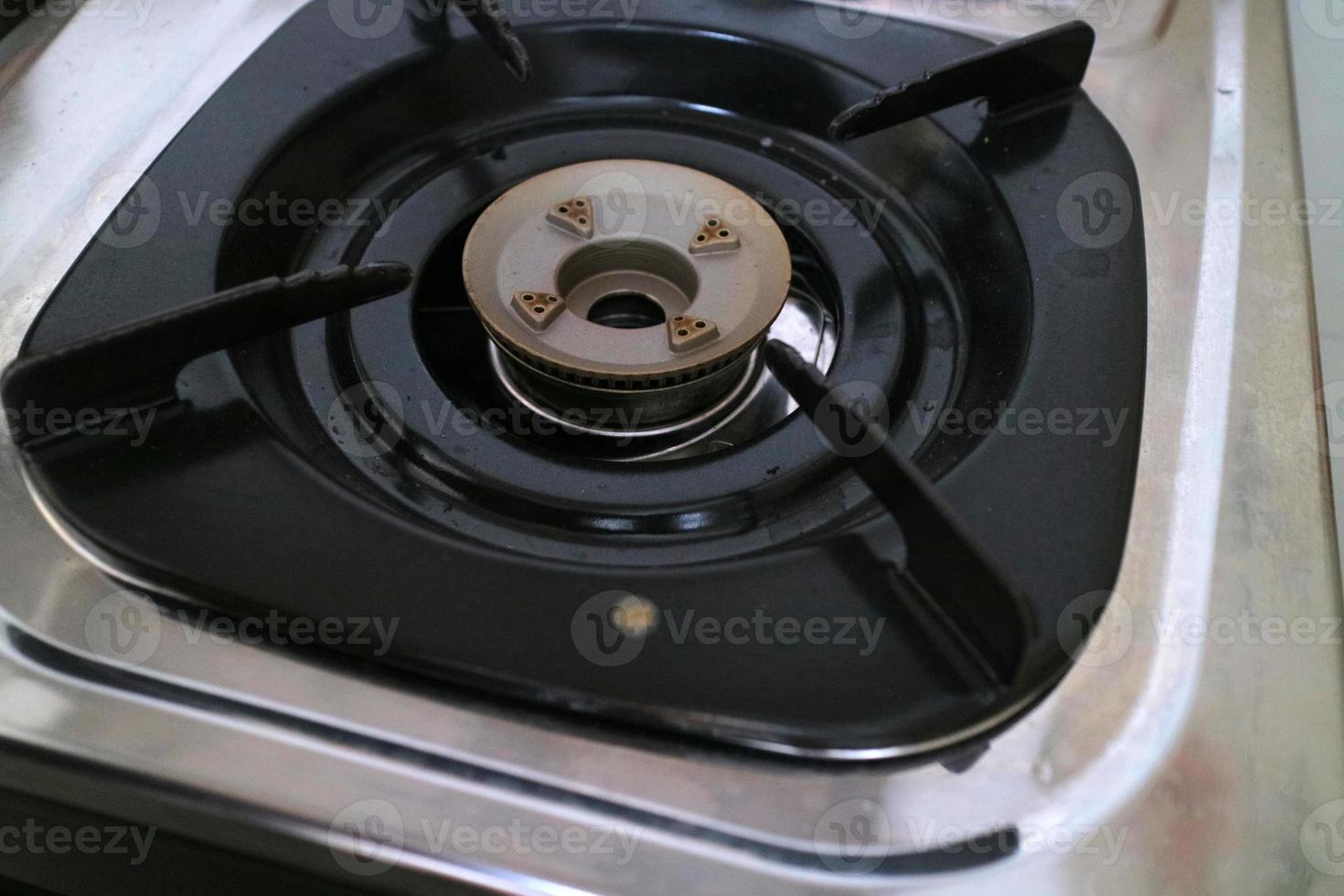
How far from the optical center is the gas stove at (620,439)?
14.1 inches

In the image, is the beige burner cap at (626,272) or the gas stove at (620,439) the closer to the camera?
the gas stove at (620,439)

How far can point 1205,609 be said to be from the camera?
41cm

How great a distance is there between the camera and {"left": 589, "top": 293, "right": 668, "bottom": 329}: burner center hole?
644 mm

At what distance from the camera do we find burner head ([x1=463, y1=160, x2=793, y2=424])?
→ 55 cm

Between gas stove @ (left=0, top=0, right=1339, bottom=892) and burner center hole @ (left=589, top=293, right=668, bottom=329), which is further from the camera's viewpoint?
burner center hole @ (left=589, top=293, right=668, bottom=329)

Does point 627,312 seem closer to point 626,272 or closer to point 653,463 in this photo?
point 626,272

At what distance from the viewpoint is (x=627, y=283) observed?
2.10ft

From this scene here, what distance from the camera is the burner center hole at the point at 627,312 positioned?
2.11 ft

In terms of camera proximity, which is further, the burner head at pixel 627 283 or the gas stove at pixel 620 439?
the burner head at pixel 627 283

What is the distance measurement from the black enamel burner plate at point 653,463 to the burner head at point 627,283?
36 mm

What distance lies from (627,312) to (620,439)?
11 centimetres

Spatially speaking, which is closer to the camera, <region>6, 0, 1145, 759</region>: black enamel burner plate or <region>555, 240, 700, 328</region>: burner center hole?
<region>6, 0, 1145, 759</region>: black enamel burner plate

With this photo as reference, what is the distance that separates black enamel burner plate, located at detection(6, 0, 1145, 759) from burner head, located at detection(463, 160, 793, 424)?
0.12ft

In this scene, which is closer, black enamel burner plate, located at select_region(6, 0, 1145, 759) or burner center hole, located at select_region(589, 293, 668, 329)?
black enamel burner plate, located at select_region(6, 0, 1145, 759)
